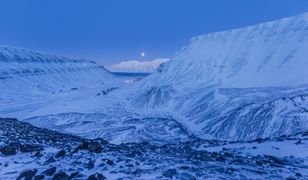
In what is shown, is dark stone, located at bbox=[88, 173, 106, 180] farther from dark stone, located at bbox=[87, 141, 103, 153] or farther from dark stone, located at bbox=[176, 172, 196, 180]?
dark stone, located at bbox=[87, 141, 103, 153]

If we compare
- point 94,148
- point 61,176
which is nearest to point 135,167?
point 61,176

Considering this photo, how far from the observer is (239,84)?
92.7 meters

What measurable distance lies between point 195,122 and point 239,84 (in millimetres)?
21195

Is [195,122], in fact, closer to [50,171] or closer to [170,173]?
[50,171]

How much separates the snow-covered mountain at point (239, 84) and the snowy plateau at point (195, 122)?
0.91 feet

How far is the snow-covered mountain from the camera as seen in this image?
2397 inches

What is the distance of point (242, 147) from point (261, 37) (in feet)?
294

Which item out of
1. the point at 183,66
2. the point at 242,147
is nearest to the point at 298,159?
the point at 242,147

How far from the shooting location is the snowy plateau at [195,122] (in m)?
16.5

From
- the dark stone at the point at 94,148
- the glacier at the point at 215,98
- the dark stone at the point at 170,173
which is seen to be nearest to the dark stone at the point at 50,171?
the dark stone at the point at 94,148

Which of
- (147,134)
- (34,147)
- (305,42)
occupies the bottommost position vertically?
(147,134)

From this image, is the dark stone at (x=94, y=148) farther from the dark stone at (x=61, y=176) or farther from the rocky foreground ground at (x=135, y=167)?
the dark stone at (x=61, y=176)

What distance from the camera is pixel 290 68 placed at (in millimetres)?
88750

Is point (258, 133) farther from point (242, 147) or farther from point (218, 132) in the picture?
point (242, 147)
